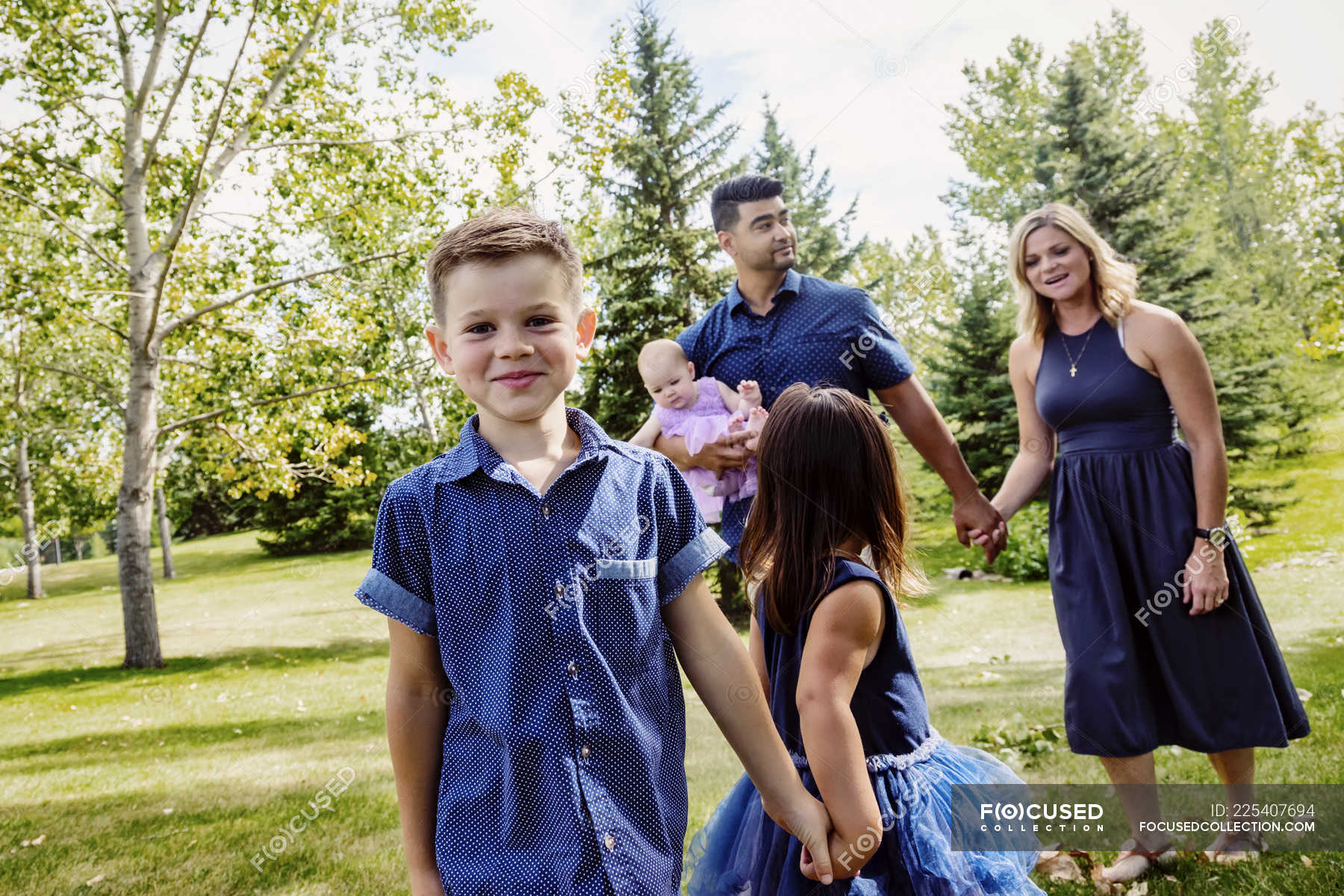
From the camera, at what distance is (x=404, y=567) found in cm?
163

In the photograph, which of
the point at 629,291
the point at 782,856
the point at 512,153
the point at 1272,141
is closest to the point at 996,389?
the point at 629,291

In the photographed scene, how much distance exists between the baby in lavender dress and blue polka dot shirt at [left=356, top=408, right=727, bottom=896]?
1328mm

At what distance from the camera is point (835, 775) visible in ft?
5.95

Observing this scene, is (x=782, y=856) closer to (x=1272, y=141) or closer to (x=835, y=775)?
(x=835, y=775)

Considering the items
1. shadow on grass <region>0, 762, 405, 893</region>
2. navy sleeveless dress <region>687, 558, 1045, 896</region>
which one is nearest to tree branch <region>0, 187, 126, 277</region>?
shadow on grass <region>0, 762, 405, 893</region>

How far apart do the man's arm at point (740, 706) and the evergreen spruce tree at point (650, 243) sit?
9.75m

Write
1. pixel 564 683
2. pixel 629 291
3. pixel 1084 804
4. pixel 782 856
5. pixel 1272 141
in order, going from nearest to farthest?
pixel 564 683 → pixel 782 856 → pixel 1084 804 → pixel 629 291 → pixel 1272 141

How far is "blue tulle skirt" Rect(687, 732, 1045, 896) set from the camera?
1.96 metres

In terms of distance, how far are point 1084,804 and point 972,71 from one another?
852 inches

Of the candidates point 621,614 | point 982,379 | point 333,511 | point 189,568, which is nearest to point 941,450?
point 621,614

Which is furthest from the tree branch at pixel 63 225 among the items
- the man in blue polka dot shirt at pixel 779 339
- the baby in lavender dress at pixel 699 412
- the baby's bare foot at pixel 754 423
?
the baby's bare foot at pixel 754 423

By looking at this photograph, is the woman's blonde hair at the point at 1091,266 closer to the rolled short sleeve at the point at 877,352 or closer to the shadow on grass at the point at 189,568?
the rolled short sleeve at the point at 877,352

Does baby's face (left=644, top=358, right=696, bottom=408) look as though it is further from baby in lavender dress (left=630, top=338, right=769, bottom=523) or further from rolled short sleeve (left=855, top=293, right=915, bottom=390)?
rolled short sleeve (left=855, top=293, right=915, bottom=390)

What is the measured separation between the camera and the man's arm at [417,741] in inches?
62.4
